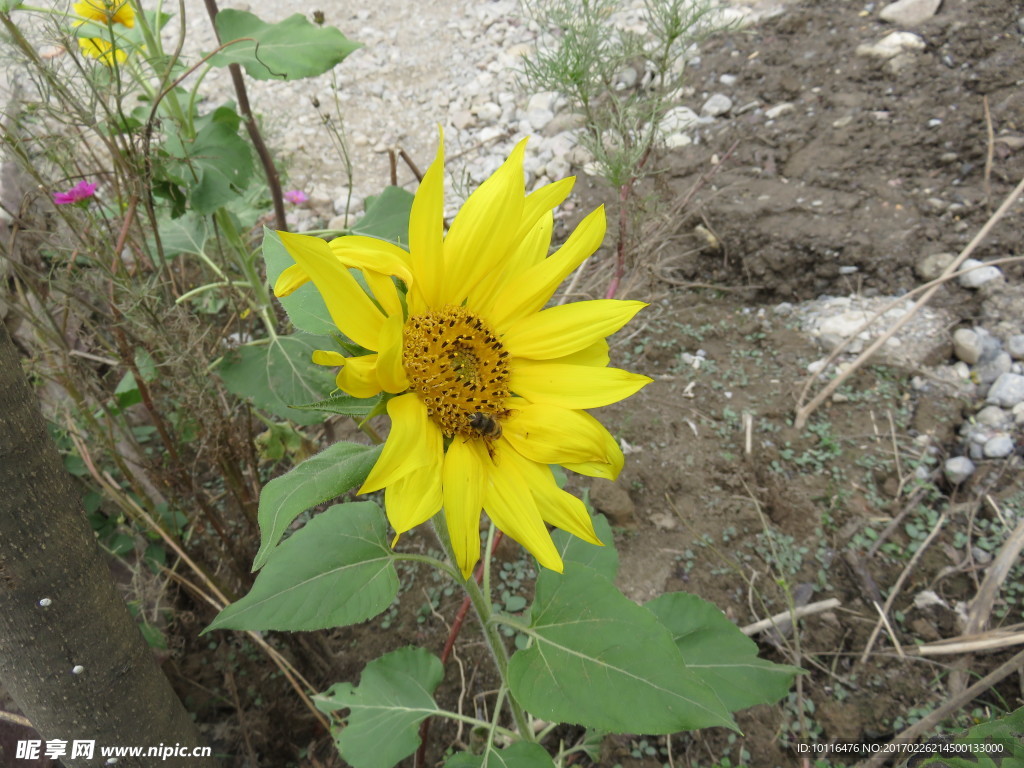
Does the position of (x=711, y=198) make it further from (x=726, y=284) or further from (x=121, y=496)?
(x=121, y=496)

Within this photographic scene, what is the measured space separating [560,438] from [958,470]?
6.50 ft

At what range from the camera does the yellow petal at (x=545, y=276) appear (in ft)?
3.90

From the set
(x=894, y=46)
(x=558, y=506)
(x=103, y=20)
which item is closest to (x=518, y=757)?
(x=558, y=506)

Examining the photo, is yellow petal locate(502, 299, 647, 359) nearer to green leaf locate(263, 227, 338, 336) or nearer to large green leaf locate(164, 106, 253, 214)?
green leaf locate(263, 227, 338, 336)

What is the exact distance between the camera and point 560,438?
3.87 feet

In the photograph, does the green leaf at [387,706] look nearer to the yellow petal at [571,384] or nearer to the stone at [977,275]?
the yellow petal at [571,384]

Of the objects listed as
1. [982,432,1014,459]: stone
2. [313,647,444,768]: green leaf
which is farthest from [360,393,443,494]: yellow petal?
[982,432,1014,459]: stone

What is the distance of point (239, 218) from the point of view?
9.29 feet

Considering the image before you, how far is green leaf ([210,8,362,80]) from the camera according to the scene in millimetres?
1913

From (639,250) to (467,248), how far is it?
1636 millimetres

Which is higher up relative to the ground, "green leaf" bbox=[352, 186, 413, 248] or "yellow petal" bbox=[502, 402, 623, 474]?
"green leaf" bbox=[352, 186, 413, 248]

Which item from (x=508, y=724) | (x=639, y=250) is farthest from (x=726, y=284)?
(x=508, y=724)

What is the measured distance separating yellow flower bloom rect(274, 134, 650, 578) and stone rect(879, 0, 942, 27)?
4225 millimetres

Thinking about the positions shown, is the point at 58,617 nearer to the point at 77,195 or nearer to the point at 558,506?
the point at 558,506
